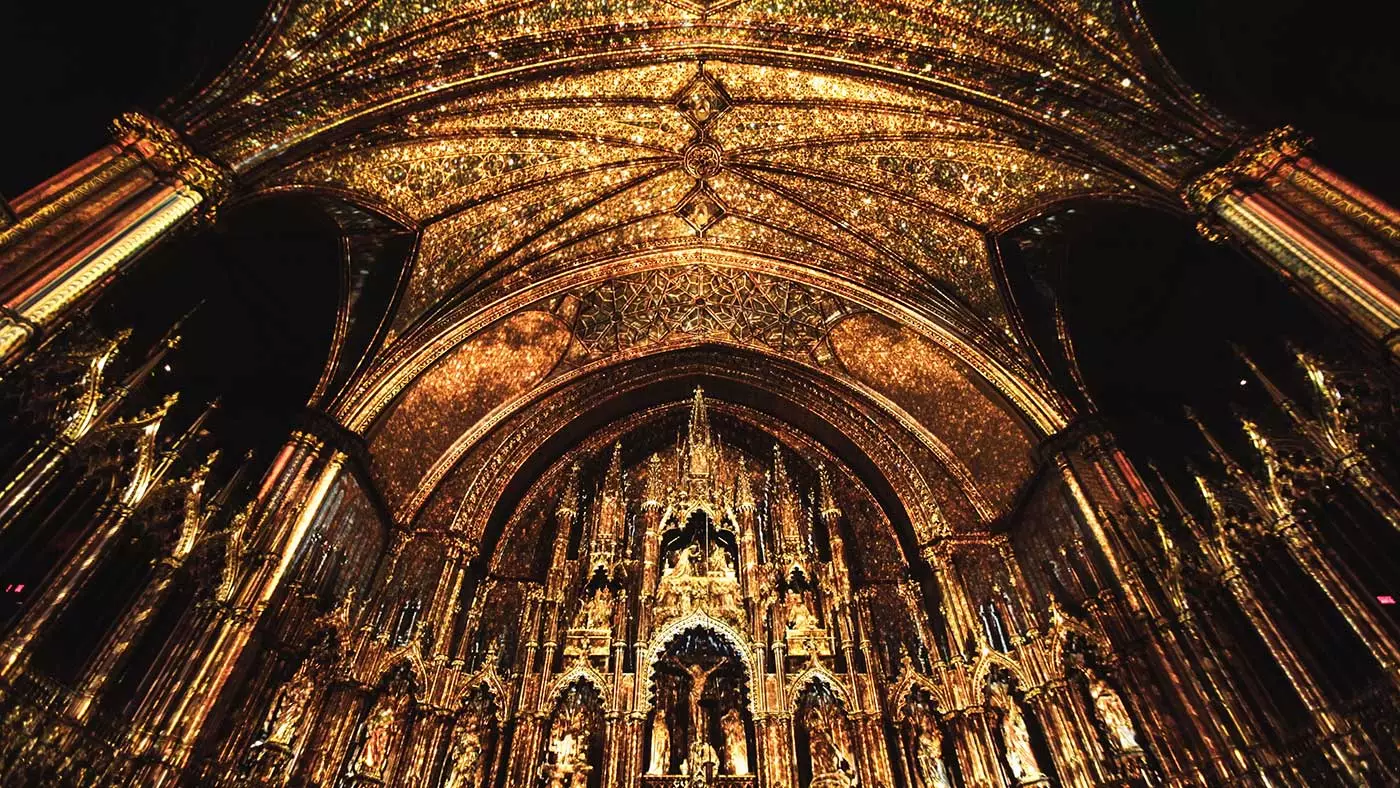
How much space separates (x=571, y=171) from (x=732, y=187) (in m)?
2.96

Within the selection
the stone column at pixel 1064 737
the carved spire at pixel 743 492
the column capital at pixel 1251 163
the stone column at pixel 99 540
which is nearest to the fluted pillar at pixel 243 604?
the stone column at pixel 99 540

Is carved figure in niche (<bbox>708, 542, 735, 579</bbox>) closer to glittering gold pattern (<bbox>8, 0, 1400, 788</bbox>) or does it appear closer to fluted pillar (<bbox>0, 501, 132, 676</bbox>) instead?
glittering gold pattern (<bbox>8, 0, 1400, 788</bbox>)

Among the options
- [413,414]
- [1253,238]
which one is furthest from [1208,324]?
[413,414]

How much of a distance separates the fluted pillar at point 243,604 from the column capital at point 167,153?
11.5 feet

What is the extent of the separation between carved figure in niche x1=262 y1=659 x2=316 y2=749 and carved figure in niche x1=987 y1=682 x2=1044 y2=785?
352 inches

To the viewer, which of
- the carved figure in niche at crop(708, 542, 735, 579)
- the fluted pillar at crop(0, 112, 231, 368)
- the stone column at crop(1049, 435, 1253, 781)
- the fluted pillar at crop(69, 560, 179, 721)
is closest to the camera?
the fluted pillar at crop(0, 112, 231, 368)

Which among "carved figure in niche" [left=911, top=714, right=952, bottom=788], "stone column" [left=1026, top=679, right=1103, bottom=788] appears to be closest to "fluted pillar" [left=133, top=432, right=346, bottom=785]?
"carved figure in niche" [left=911, top=714, right=952, bottom=788]

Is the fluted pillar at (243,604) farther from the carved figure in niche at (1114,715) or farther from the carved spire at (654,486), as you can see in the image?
the carved figure in niche at (1114,715)

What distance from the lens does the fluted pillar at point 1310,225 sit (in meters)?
5.49

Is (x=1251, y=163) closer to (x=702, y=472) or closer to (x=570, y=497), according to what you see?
(x=702, y=472)

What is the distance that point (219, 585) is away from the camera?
7504 millimetres

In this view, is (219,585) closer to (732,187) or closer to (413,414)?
(413,414)

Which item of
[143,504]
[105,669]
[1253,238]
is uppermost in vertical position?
[1253,238]

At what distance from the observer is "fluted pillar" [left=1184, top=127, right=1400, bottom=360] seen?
216 inches
